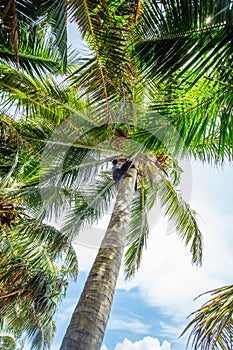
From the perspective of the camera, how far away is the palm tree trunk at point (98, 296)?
2.52 m

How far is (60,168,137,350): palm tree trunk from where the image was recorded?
2.52 meters

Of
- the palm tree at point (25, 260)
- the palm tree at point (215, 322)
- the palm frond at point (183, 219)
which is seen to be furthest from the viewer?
the palm frond at point (183, 219)

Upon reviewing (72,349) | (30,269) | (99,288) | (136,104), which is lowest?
(72,349)

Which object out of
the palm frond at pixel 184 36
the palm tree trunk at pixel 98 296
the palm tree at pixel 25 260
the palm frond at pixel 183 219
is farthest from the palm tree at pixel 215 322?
the palm frond at pixel 183 219

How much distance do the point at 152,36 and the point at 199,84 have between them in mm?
813

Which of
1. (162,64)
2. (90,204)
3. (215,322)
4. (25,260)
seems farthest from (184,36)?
(90,204)

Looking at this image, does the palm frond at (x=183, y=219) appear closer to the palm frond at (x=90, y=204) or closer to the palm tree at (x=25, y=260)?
the palm frond at (x=90, y=204)

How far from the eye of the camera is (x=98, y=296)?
2.96 m

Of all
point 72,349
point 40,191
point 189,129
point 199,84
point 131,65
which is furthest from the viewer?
point 40,191

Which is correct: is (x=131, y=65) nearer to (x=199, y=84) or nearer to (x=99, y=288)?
(x=199, y=84)

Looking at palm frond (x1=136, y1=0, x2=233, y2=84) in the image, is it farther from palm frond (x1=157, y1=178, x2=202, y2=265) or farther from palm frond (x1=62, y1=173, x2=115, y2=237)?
palm frond (x1=62, y1=173, x2=115, y2=237)

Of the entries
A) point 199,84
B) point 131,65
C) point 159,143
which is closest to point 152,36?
point 199,84

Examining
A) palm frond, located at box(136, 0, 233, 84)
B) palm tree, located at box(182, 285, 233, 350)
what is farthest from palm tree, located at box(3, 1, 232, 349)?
palm tree, located at box(182, 285, 233, 350)

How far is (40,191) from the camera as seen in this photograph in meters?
5.83
